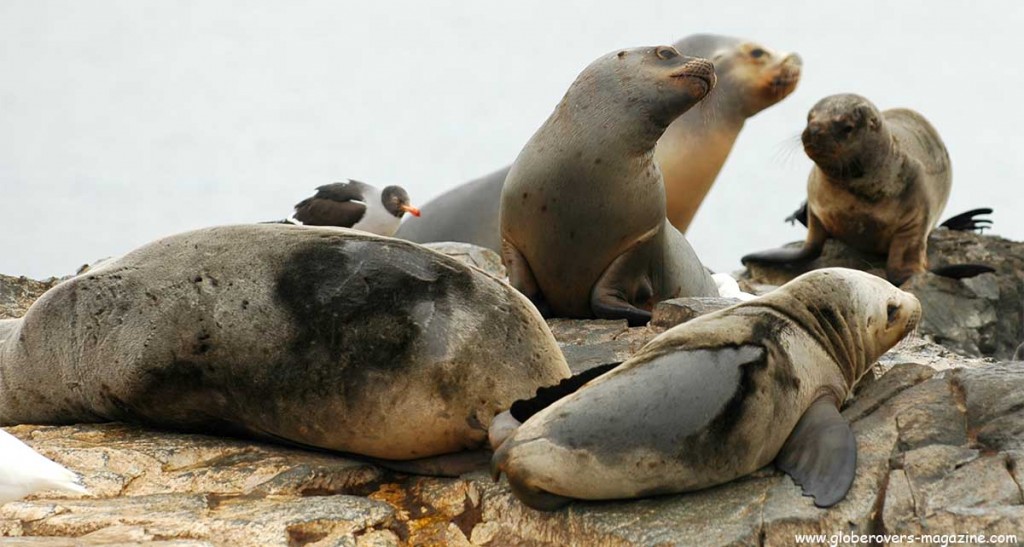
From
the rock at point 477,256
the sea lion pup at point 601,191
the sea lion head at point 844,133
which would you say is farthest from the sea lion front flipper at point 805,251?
the sea lion pup at point 601,191

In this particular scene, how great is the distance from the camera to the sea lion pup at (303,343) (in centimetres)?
466

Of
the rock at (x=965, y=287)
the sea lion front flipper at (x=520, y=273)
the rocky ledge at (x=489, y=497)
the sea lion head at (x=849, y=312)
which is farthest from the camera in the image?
the rock at (x=965, y=287)

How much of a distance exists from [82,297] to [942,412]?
3143 mm

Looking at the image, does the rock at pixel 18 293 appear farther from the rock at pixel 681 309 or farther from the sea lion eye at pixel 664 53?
the sea lion eye at pixel 664 53

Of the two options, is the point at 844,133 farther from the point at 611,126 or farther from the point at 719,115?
the point at 611,126

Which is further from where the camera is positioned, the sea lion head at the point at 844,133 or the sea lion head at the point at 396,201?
the sea lion head at the point at 396,201

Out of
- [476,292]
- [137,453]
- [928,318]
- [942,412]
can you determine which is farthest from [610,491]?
[928,318]

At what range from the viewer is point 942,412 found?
4.75 meters

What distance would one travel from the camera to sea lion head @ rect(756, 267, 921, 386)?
497 centimetres

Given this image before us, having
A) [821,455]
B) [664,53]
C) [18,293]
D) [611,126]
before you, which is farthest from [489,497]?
[18,293]

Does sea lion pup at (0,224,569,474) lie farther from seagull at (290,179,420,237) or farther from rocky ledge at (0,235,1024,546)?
seagull at (290,179,420,237)

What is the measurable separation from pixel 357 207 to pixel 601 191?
674 cm

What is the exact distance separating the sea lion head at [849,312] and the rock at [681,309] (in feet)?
3.23

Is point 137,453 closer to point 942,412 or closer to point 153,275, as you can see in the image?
point 153,275
